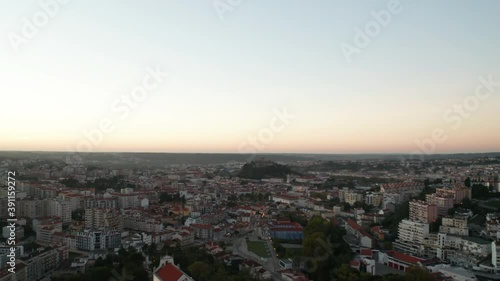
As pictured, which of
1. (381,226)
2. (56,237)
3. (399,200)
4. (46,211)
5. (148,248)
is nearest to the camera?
(148,248)

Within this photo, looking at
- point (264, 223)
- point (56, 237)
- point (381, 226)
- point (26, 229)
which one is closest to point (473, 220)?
point (381, 226)

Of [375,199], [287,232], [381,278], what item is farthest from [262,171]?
[381,278]

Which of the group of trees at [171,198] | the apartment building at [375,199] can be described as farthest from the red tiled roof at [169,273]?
the apartment building at [375,199]

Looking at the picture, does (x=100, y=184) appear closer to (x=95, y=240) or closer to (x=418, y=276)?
(x=95, y=240)

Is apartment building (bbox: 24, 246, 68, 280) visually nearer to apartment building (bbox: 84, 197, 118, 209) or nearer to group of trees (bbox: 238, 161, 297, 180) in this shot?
apartment building (bbox: 84, 197, 118, 209)

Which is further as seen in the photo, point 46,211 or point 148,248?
point 46,211

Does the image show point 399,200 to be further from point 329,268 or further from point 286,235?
point 329,268

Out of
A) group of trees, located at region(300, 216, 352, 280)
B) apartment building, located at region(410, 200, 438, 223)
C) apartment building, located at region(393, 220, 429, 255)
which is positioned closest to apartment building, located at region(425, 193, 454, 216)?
apartment building, located at region(410, 200, 438, 223)
